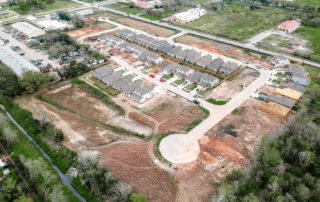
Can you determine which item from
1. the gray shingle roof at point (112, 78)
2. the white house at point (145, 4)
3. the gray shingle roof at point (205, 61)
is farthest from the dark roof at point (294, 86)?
the white house at point (145, 4)

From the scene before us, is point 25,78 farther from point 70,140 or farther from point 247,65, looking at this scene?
point 247,65

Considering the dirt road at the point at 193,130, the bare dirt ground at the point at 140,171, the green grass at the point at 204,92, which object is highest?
the green grass at the point at 204,92

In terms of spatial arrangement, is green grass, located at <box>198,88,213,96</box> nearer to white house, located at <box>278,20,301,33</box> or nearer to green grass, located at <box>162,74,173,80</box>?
green grass, located at <box>162,74,173,80</box>

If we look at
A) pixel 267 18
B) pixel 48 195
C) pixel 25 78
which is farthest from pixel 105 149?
pixel 267 18

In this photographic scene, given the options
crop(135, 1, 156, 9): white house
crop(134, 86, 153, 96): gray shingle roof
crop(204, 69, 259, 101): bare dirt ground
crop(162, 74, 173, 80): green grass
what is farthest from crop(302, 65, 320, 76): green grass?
crop(135, 1, 156, 9): white house

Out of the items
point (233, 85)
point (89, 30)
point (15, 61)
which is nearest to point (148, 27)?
point (89, 30)

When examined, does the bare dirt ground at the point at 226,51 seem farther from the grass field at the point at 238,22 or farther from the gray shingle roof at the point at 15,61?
the gray shingle roof at the point at 15,61
